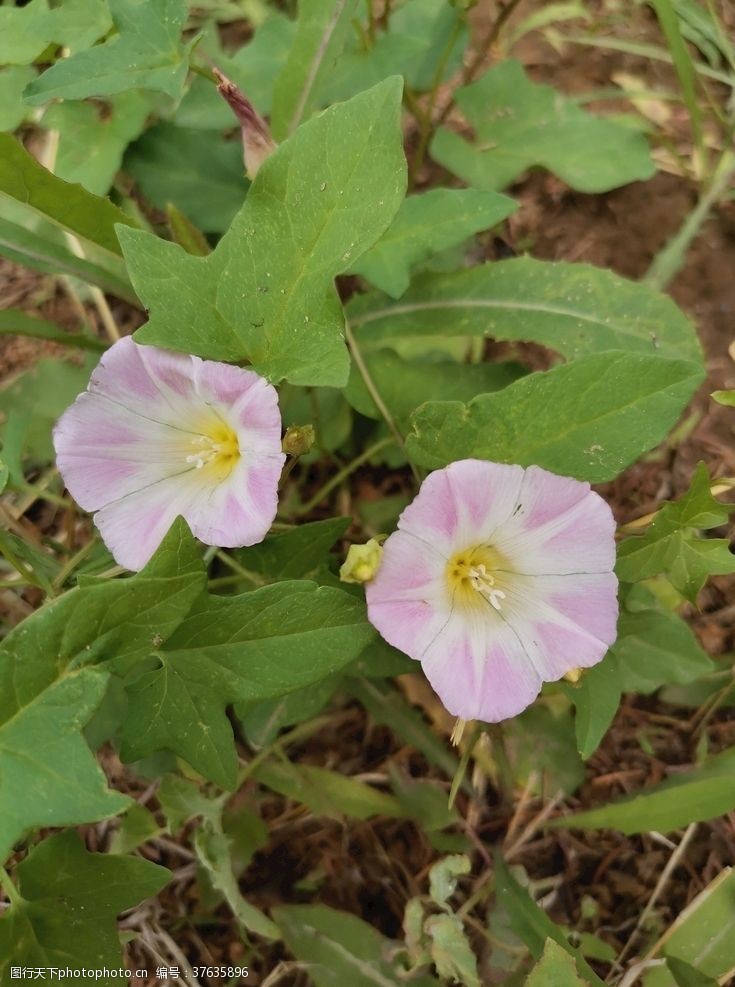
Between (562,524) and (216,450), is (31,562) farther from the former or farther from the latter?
(562,524)

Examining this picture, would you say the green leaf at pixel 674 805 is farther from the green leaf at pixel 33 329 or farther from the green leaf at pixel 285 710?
the green leaf at pixel 33 329

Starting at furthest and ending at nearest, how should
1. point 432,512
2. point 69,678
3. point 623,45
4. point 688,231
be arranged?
point 623,45 < point 688,231 < point 432,512 < point 69,678

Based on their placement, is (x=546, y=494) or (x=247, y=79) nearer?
(x=546, y=494)

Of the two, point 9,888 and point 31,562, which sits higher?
point 31,562

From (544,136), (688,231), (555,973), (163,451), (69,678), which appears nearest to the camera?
(69,678)

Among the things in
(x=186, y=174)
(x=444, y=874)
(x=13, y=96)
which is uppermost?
(x=13, y=96)

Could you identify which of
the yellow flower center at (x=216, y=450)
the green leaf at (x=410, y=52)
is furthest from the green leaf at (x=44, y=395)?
the green leaf at (x=410, y=52)

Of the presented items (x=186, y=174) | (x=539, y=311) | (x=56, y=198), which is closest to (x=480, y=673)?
(x=539, y=311)

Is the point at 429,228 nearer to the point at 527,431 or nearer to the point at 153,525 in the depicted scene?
the point at 527,431
